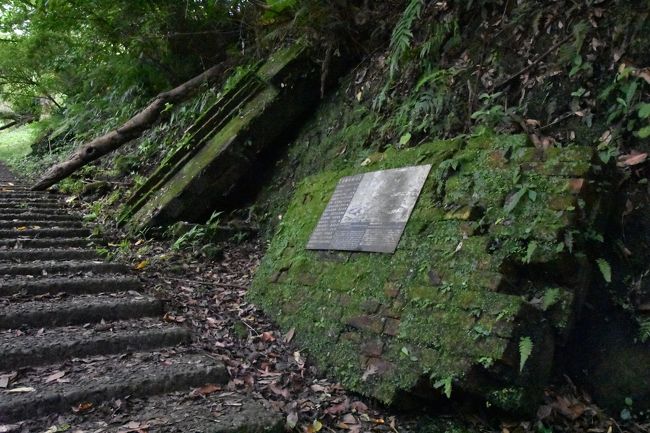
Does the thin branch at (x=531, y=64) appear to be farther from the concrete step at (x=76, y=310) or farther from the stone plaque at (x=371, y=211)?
the concrete step at (x=76, y=310)

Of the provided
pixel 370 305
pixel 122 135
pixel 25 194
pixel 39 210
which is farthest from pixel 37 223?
pixel 370 305

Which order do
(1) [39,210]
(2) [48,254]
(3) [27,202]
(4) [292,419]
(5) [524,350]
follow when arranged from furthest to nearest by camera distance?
(3) [27,202] < (1) [39,210] < (2) [48,254] < (4) [292,419] < (5) [524,350]

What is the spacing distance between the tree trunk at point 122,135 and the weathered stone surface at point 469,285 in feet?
22.2

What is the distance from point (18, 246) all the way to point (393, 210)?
4.24 m

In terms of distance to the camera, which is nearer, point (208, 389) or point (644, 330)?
point (644, 330)

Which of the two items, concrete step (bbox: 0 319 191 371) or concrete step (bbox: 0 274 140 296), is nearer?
concrete step (bbox: 0 319 191 371)

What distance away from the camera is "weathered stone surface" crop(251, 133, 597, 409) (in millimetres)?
2652

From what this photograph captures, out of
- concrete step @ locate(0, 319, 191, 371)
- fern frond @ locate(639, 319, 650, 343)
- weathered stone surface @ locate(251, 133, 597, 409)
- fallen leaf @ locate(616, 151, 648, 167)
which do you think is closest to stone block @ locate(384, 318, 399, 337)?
weathered stone surface @ locate(251, 133, 597, 409)

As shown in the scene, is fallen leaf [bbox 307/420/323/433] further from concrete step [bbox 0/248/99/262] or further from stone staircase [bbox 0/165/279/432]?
concrete step [bbox 0/248/99/262]

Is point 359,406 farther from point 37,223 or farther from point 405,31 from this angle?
point 37,223

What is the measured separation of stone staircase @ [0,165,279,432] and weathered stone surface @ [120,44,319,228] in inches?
55.3

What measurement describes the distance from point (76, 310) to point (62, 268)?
1.14m

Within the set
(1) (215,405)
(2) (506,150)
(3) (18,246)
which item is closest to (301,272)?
(1) (215,405)

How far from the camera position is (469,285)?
9.50 feet
